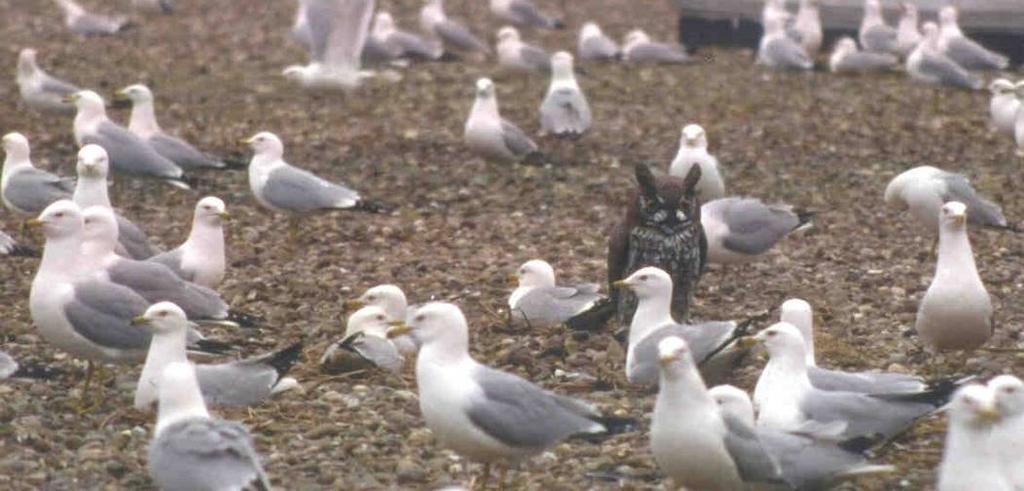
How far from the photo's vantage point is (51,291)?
750cm

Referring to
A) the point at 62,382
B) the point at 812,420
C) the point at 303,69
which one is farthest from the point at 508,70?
the point at 812,420

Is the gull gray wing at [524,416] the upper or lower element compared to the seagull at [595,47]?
lower

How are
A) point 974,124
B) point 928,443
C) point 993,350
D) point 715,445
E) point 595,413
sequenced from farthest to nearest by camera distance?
point 974,124, point 993,350, point 928,443, point 595,413, point 715,445

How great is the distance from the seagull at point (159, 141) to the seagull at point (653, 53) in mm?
6343

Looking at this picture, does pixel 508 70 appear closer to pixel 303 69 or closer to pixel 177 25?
pixel 303 69

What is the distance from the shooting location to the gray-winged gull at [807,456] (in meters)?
5.86

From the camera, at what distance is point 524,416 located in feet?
20.0

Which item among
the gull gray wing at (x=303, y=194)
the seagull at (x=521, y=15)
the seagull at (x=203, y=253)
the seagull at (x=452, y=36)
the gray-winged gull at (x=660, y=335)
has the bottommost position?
the gray-winged gull at (x=660, y=335)

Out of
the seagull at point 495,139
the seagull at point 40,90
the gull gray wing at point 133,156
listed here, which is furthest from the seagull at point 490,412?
the seagull at point 40,90

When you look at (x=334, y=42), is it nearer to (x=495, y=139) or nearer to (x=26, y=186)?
(x=495, y=139)

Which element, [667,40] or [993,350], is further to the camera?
[667,40]

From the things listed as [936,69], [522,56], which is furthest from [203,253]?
[522,56]

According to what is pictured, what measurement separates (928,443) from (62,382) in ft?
10.4

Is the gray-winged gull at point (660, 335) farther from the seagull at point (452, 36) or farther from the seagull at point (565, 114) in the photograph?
the seagull at point (452, 36)
